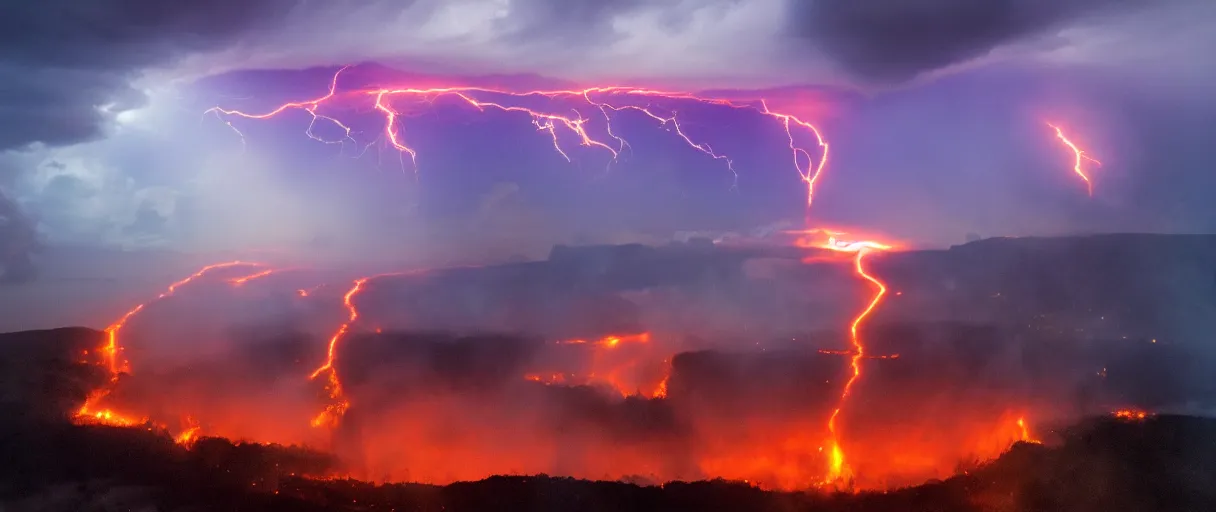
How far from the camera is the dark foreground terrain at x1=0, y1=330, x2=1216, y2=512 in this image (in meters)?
10.9

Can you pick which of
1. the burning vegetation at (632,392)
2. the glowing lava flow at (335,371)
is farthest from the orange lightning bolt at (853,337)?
the glowing lava flow at (335,371)

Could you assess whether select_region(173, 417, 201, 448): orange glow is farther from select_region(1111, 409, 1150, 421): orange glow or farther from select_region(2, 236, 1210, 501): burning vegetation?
select_region(1111, 409, 1150, 421): orange glow

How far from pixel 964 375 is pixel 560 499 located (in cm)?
1225

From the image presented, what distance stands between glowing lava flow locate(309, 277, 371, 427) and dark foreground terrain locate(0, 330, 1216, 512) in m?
2.85

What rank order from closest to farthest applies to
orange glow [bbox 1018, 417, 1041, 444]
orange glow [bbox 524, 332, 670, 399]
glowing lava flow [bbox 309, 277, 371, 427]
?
orange glow [bbox 1018, 417, 1041, 444], glowing lava flow [bbox 309, 277, 371, 427], orange glow [bbox 524, 332, 670, 399]

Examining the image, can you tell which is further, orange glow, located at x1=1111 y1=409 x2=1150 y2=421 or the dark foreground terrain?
orange glow, located at x1=1111 y1=409 x2=1150 y2=421

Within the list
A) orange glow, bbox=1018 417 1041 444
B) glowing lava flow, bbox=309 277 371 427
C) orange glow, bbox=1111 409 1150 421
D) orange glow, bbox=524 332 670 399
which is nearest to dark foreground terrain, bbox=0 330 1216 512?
orange glow, bbox=1111 409 1150 421

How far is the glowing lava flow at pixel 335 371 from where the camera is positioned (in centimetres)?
1683

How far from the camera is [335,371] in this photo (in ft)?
63.0

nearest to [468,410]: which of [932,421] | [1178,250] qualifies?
[932,421]

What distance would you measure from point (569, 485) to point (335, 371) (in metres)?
10.2

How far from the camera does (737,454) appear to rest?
14.5m

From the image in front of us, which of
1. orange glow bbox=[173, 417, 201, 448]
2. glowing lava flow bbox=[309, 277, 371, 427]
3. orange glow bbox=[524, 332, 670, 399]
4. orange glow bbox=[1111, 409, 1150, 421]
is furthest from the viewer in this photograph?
orange glow bbox=[524, 332, 670, 399]

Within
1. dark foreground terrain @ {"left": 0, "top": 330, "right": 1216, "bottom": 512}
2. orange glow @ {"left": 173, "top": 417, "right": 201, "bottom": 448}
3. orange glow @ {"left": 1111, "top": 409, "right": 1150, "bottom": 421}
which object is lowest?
dark foreground terrain @ {"left": 0, "top": 330, "right": 1216, "bottom": 512}
